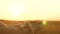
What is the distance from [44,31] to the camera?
3.62 feet

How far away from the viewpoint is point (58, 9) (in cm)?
129

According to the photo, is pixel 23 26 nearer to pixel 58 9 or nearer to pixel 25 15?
pixel 25 15

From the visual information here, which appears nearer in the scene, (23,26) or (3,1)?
(23,26)

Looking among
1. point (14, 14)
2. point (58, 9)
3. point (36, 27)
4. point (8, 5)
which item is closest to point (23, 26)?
point (36, 27)

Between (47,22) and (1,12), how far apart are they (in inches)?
24.3

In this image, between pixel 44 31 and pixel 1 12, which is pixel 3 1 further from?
pixel 44 31

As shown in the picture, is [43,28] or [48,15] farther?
[48,15]

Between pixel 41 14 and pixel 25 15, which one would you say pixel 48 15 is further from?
pixel 25 15

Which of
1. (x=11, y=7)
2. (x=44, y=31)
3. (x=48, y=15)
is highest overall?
(x=11, y=7)

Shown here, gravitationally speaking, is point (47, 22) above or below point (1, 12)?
below

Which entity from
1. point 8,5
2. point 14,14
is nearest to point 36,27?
point 14,14

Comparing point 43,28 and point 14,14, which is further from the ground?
point 14,14

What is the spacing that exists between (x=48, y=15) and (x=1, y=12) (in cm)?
62

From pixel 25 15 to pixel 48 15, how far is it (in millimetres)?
299
